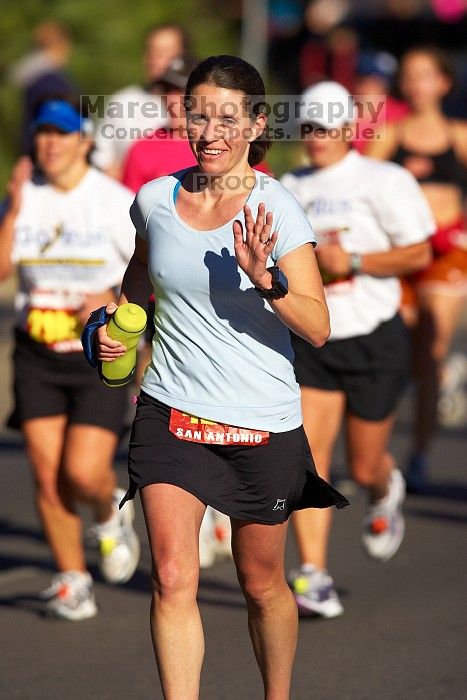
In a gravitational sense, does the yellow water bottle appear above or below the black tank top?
above

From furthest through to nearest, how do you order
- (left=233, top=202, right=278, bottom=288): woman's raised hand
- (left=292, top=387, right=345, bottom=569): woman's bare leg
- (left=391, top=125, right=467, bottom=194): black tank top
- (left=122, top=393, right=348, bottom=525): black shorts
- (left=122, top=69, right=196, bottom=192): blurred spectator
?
(left=391, top=125, right=467, bottom=194): black tank top
(left=122, top=69, right=196, bottom=192): blurred spectator
(left=292, top=387, right=345, bottom=569): woman's bare leg
(left=122, top=393, right=348, bottom=525): black shorts
(left=233, top=202, right=278, bottom=288): woman's raised hand

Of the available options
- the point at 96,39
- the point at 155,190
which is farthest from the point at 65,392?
the point at 96,39

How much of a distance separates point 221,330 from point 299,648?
6.40 feet

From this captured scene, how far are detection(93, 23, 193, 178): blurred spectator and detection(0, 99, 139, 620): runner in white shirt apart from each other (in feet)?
7.65

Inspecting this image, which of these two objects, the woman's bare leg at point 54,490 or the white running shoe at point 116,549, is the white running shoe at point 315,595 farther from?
the woman's bare leg at point 54,490

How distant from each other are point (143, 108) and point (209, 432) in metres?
5.04

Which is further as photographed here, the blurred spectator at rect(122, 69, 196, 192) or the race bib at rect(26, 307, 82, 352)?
the blurred spectator at rect(122, 69, 196, 192)

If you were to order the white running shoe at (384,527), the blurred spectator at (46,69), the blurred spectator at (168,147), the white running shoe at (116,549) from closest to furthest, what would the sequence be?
the white running shoe at (116,549)
the white running shoe at (384,527)
the blurred spectator at (168,147)
the blurred spectator at (46,69)

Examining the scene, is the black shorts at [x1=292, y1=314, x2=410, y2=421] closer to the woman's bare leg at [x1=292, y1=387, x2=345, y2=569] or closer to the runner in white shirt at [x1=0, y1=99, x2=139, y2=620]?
the woman's bare leg at [x1=292, y1=387, x2=345, y2=569]

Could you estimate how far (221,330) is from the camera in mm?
4766

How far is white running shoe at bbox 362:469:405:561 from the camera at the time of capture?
753cm

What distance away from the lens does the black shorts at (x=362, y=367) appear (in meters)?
7.05

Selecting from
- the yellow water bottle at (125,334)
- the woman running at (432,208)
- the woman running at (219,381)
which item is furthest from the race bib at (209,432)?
the woman running at (432,208)

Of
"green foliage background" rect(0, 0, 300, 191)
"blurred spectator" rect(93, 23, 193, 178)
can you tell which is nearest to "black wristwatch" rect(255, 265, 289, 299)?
"blurred spectator" rect(93, 23, 193, 178)
